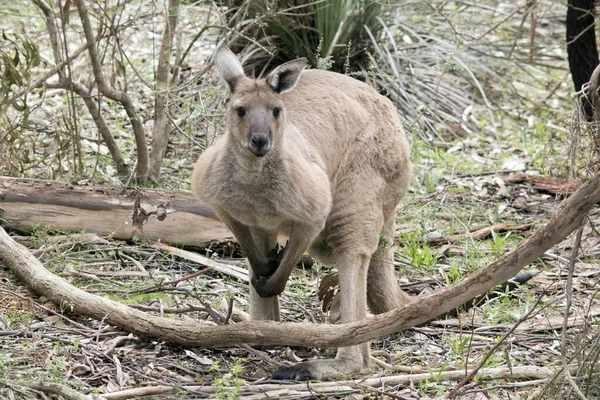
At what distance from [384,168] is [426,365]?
3.64 feet

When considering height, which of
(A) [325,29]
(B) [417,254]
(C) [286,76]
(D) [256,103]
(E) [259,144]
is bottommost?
(B) [417,254]

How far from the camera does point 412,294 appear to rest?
5.57 meters

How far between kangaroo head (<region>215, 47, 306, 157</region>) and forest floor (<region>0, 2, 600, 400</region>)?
92 centimetres

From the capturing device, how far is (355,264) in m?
4.49

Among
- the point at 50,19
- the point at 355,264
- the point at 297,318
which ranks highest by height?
the point at 50,19

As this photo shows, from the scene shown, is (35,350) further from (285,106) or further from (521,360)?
(521,360)

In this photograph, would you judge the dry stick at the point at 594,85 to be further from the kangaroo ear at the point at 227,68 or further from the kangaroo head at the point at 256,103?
the kangaroo ear at the point at 227,68

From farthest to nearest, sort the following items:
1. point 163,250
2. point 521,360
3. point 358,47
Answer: point 358,47 < point 163,250 < point 521,360

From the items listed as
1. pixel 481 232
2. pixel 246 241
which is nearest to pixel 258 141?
pixel 246 241

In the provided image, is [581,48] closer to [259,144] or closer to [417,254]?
[417,254]

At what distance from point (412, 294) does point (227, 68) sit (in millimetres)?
2080

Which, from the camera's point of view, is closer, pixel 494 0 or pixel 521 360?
pixel 521 360

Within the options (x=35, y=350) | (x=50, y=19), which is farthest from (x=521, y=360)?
(x=50, y=19)

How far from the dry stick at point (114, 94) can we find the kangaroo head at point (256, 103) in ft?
5.88
